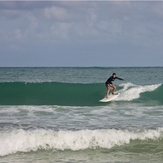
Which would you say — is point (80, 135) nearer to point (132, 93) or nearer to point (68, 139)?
point (68, 139)

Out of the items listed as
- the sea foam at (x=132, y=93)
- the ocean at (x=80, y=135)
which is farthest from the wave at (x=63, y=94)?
the ocean at (x=80, y=135)

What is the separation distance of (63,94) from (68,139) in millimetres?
14515

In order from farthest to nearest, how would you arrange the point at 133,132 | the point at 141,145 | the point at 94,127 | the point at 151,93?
the point at 151,93 → the point at 94,127 → the point at 133,132 → the point at 141,145

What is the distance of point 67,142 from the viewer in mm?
10070

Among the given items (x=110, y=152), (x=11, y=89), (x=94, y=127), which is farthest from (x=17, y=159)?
(x=11, y=89)

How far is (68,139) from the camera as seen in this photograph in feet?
33.3

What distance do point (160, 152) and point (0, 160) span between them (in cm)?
420

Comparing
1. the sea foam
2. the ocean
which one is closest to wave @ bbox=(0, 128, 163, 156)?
the ocean

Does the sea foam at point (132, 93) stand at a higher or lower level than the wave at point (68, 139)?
higher

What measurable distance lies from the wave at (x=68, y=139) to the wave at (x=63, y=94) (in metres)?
9.15

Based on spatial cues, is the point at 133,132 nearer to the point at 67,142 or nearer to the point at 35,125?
the point at 67,142

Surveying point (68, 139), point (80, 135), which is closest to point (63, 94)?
point (80, 135)

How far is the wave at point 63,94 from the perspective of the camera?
21.3 meters

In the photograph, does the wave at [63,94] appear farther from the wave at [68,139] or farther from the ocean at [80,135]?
the wave at [68,139]
